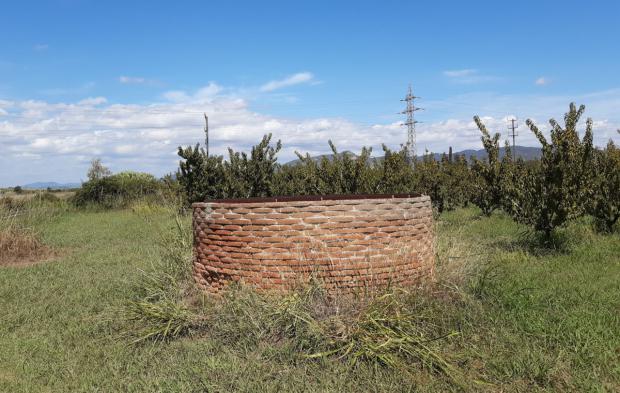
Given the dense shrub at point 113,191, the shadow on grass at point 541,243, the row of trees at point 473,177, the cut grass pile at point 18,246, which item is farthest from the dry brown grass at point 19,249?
the dense shrub at point 113,191

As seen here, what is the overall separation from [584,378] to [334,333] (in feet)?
6.53

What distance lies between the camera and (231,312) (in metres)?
4.96

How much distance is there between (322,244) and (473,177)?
13.7 meters

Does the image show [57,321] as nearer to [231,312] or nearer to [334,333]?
[231,312]

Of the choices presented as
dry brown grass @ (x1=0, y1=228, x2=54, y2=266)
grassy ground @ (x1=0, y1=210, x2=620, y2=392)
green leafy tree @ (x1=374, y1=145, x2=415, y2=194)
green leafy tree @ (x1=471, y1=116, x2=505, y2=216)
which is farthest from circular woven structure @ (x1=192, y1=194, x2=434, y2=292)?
green leafy tree @ (x1=374, y1=145, x2=415, y2=194)

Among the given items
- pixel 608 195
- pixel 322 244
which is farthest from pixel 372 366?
pixel 608 195

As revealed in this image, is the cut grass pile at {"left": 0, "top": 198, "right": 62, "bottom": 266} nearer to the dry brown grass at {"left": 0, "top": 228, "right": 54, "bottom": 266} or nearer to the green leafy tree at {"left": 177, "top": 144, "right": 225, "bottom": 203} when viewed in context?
the dry brown grass at {"left": 0, "top": 228, "right": 54, "bottom": 266}

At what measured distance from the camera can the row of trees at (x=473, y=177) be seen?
350 inches

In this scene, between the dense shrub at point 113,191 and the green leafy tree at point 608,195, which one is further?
the dense shrub at point 113,191

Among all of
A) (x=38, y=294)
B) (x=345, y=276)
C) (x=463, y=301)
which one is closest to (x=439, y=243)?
(x=463, y=301)

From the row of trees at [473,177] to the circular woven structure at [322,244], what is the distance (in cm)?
493

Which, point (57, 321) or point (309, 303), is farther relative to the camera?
point (57, 321)

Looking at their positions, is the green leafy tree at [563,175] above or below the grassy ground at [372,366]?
above

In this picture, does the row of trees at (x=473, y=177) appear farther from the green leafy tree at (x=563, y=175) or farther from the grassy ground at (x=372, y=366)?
the grassy ground at (x=372, y=366)
